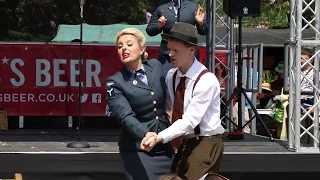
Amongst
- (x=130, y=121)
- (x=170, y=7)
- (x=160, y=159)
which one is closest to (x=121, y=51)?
(x=130, y=121)

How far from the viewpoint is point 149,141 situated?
12.5 feet

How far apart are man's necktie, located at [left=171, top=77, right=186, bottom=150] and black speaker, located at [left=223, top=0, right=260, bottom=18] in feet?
14.2

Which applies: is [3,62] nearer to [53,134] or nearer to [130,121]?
[53,134]

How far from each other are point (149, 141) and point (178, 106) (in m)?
0.42

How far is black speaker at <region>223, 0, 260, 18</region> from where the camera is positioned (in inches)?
329

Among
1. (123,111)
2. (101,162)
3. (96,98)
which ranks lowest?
(101,162)

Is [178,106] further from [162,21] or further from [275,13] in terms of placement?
[275,13]

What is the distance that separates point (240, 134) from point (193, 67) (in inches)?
169

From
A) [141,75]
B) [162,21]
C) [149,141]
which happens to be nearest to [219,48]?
[162,21]

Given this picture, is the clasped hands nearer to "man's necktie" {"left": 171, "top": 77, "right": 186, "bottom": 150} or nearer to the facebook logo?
"man's necktie" {"left": 171, "top": 77, "right": 186, "bottom": 150}

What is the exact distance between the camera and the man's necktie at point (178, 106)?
13.6 ft

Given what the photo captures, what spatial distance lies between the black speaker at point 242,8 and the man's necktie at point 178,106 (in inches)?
170

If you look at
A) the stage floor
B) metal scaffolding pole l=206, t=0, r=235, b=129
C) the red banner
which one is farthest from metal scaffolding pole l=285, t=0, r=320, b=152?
the red banner

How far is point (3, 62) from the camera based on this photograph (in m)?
9.32
